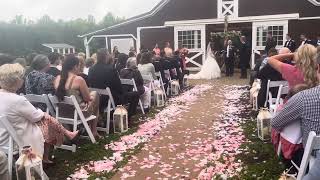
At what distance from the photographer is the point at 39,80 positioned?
637 centimetres

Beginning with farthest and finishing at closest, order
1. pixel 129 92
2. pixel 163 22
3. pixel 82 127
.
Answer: pixel 163 22 → pixel 129 92 → pixel 82 127

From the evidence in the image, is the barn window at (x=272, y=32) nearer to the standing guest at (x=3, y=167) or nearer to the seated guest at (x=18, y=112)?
the seated guest at (x=18, y=112)

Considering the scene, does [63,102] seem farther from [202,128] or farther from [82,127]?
[202,128]

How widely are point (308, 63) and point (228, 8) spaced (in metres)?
16.8

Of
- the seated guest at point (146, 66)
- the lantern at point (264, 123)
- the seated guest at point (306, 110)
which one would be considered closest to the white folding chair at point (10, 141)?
the seated guest at point (306, 110)

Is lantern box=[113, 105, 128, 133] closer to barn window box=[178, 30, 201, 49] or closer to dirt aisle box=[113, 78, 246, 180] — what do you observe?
dirt aisle box=[113, 78, 246, 180]

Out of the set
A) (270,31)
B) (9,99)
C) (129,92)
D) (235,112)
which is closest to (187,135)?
(129,92)

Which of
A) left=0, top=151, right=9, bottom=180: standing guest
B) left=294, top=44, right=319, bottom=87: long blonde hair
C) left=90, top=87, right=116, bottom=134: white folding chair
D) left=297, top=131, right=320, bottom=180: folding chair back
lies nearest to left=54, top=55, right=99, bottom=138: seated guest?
left=90, top=87, right=116, bottom=134: white folding chair

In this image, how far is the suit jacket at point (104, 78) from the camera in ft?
23.7

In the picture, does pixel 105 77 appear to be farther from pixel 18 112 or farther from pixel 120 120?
pixel 18 112

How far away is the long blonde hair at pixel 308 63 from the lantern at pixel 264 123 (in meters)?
1.68

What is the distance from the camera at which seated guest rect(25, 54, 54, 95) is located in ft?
20.9

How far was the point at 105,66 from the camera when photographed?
730 centimetres

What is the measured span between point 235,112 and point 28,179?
5.88 meters
